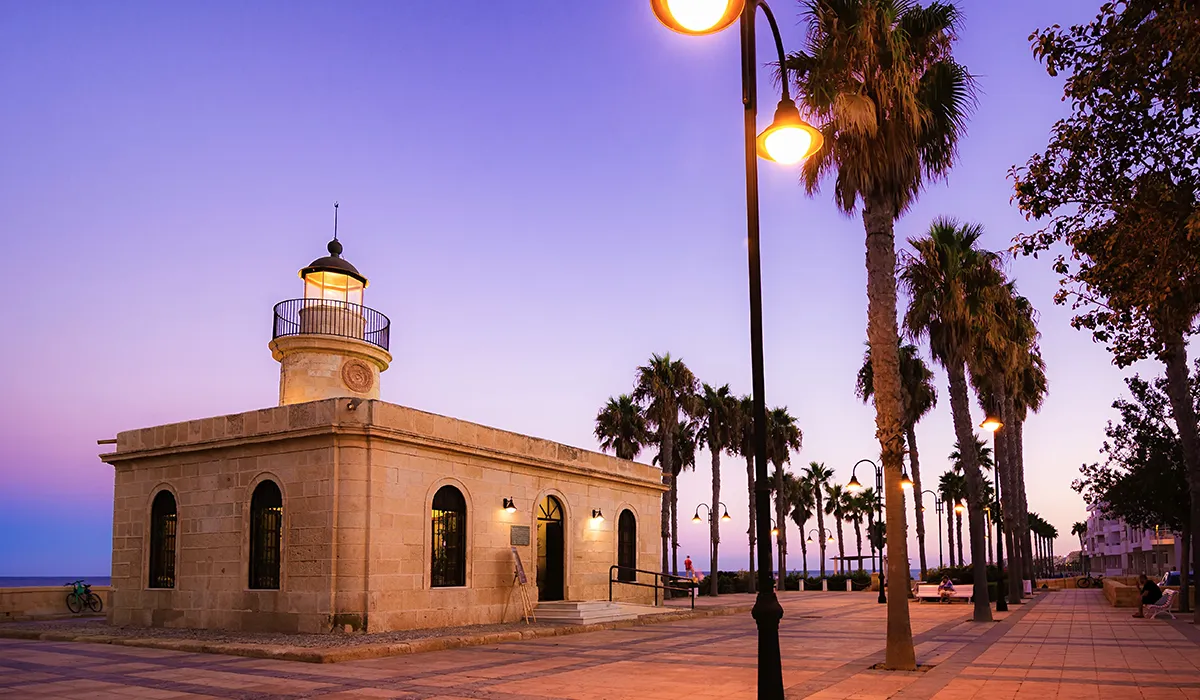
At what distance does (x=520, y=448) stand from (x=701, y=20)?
1735cm

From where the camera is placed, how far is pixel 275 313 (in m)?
24.6

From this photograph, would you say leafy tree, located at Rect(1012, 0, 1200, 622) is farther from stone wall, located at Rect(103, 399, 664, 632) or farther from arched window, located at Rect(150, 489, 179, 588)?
arched window, located at Rect(150, 489, 179, 588)

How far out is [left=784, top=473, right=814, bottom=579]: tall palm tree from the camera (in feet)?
232

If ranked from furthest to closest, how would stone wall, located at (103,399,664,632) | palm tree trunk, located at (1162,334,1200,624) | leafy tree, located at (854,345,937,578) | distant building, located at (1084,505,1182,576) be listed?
distant building, located at (1084,505,1182,576) < leafy tree, located at (854,345,937,578) < palm tree trunk, located at (1162,334,1200,624) < stone wall, located at (103,399,664,632)

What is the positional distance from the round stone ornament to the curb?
8.65 metres

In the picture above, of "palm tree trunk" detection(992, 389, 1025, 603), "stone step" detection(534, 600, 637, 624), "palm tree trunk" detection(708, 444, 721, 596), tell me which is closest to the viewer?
"stone step" detection(534, 600, 637, 624)

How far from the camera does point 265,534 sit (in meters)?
19.0

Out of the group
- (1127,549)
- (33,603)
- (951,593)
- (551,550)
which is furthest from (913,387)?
(1127,549)

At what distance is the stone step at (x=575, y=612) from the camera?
21.5m

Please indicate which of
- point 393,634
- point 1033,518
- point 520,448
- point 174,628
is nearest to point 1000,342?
point 520,448

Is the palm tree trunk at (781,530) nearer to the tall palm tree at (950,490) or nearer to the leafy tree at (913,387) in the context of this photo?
the leafy tree at (913,387)

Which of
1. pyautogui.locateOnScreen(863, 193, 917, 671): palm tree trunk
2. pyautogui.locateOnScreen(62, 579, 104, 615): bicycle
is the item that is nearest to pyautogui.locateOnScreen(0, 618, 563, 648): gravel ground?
pyautogui.locateOnScreen(62, 579, 104, 615): bicycle

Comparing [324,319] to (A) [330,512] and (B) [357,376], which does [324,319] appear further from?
(A) [330,512]

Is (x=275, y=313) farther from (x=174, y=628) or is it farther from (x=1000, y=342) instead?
(x=1000, y=342)
